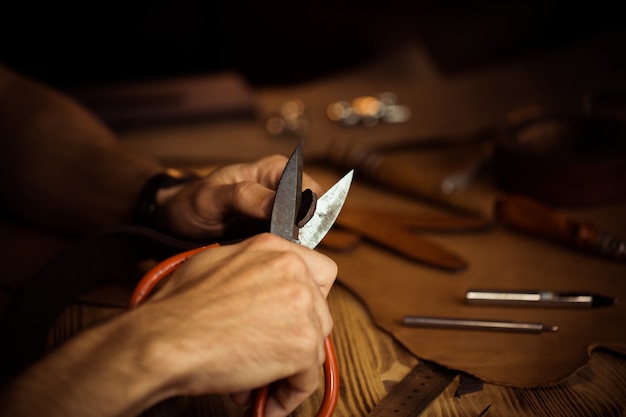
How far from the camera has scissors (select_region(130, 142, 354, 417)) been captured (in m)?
0.90

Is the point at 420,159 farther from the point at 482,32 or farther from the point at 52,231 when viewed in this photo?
the point at 482,32

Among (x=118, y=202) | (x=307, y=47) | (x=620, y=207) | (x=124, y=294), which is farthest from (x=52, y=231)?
(x=307, y=47)

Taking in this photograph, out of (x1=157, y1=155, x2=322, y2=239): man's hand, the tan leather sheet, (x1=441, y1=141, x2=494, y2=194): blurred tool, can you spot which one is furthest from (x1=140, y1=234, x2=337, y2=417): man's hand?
(x1=441, y1=141, x2=494, y2=194): blurred tool

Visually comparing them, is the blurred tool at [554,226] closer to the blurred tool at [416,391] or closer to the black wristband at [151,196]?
the blurred tool at [416,391]

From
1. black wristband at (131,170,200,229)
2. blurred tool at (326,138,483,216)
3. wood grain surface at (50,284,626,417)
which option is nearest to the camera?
wood grain surface at (50,284,626,417)

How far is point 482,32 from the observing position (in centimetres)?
297

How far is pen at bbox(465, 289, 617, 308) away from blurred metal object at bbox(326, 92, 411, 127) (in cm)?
88

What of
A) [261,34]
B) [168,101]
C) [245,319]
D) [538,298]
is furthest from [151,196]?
[261,34]

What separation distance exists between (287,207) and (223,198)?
219mm

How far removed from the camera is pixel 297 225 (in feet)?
3.07

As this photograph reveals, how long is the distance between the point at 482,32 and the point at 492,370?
7.31ft

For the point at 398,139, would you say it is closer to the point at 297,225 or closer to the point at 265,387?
the point at 297,225

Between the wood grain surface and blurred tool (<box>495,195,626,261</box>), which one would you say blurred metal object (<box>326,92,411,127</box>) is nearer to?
blurred tool (<box>495,195,626,261</box>)

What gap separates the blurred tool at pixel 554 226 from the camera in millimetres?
1343
